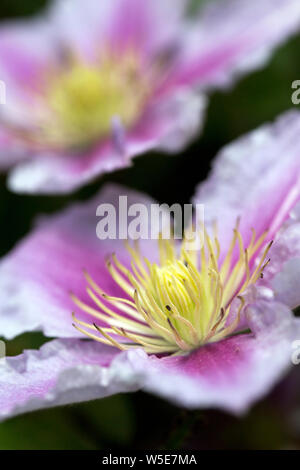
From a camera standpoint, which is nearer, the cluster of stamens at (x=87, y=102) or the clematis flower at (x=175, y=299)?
the clematis flower at (x=175, y=299)

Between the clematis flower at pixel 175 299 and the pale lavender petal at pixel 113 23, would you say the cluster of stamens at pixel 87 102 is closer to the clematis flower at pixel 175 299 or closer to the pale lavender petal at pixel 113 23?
the pale lavender petal at pixel 113 23

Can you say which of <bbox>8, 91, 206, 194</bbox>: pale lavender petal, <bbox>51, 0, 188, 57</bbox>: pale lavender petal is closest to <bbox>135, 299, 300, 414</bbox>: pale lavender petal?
<bbox>8, 91, 206, 194</bbox>: pale lavender petal

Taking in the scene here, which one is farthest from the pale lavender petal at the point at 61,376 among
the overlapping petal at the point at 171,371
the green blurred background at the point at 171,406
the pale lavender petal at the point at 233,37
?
the pale lavender petal at the point at 233,37

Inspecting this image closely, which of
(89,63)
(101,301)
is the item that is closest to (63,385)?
(101,301)

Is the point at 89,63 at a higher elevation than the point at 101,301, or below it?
higher

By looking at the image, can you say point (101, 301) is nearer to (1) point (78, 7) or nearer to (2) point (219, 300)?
(2) point (219, 300)
